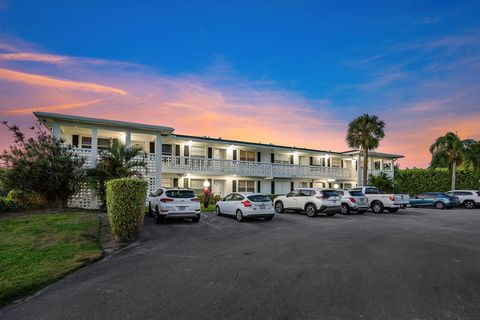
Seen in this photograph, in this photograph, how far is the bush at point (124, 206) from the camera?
9.80 m

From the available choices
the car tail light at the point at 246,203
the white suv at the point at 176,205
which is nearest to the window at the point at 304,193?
the car tail light at the point at 246,203

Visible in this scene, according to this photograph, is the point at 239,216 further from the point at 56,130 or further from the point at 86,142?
the point at 86,142

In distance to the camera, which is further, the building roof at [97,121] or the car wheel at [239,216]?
the building roof at [97,121]

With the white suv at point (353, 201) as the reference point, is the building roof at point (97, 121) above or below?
above

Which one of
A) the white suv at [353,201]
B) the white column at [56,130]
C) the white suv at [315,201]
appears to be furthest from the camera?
the white suv at [353,201]

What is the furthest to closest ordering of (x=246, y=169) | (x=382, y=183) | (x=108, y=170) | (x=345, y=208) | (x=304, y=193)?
(x=382, y=183)
(x=246, y=169)
(x=345, y=208)
(x=304, y=193)
(x=108, y=170)

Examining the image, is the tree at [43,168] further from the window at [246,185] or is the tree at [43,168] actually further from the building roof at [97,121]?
the window at [246,185]

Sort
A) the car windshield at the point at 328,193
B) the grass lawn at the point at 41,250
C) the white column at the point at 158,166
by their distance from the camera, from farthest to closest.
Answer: the white column at the point at 158,166
the car windshield at the point at 328,193
the grass lawn at the point at 41,250

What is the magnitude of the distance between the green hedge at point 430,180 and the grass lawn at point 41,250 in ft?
130

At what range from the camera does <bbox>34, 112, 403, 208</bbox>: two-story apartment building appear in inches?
759

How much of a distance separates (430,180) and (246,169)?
26.4 m

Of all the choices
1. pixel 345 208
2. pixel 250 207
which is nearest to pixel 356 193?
pixel 345 208

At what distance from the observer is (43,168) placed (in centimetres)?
1556

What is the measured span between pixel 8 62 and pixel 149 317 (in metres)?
15.8
